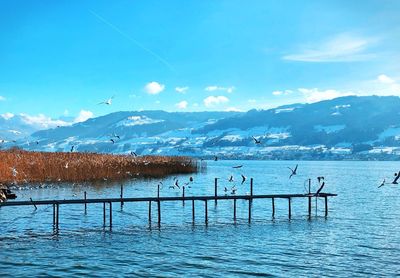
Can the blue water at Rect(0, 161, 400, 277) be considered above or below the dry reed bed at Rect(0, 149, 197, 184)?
below

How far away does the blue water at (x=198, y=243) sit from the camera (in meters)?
27.7

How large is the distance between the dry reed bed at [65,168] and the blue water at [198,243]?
1094cm

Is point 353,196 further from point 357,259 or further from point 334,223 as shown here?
point 357,259

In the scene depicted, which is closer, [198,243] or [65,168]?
[198,243]

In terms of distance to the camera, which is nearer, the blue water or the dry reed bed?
the blue water

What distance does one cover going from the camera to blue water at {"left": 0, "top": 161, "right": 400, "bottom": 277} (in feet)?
90.9

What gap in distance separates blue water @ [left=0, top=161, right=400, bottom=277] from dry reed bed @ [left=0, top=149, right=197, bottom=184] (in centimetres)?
1094

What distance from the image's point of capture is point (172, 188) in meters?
76.6

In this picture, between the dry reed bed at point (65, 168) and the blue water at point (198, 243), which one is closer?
the blue water at point (198, 243)

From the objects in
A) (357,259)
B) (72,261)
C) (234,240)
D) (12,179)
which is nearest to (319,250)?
(357,259)

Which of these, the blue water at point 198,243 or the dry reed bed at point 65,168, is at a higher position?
the dry reed bed at point 65,168

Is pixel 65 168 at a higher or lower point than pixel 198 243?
higher

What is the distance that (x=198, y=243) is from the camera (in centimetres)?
3506

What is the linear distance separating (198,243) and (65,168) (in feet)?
138
